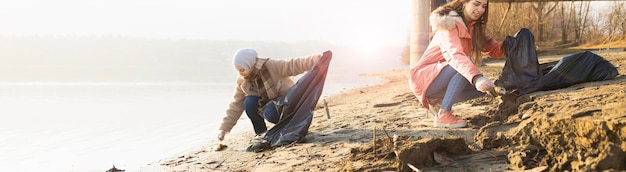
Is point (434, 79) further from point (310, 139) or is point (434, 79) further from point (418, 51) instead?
point (418, 51)

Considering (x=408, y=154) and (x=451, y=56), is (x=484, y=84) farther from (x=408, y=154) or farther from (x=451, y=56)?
(x=408, y=154)

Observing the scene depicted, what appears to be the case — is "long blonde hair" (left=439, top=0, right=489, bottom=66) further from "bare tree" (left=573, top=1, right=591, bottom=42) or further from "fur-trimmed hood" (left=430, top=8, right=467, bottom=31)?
"bare tree" (left=573, top=1, right=591, bottom=42)

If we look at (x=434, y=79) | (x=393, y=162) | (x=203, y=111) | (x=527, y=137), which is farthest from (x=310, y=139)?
(x=203, y=111)

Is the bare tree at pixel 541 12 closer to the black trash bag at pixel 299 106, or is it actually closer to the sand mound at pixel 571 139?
the black trash bag at pixel 299 106

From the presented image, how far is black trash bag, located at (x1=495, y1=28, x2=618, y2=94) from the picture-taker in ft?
15.9

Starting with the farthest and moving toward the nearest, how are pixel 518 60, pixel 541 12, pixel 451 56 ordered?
1. pixel 541 12
2. pixel 518 60
3. pixel 451 56

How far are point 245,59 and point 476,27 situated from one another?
71.1 inches

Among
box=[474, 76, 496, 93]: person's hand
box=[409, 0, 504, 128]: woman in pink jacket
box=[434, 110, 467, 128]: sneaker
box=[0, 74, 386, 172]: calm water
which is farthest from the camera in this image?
box=[0, 74, 386, 172]: calm water

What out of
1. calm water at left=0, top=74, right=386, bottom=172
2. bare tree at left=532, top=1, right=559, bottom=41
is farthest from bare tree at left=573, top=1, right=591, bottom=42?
calm water at left=0, top=74, right=386, bottom=172

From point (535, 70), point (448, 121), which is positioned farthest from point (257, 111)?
point (535, 70)

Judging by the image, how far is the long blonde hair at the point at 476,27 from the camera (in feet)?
15.4

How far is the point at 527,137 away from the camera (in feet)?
11.4

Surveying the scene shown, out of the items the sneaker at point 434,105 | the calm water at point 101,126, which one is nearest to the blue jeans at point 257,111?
the calm water at point 101,126

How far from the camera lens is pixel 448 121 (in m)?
4.69
